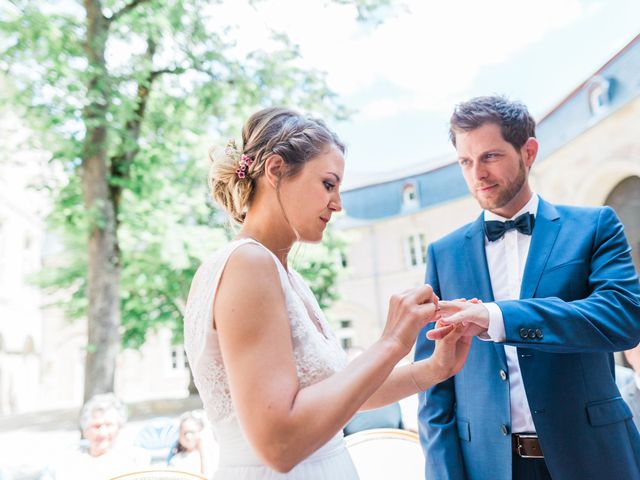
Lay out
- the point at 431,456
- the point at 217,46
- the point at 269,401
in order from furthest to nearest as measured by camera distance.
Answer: the point at 217,46 → the point at 431,456 → the point at 269,401

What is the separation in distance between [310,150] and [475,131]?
0.68 metres

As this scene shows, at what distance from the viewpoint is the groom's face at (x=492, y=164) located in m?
1.57

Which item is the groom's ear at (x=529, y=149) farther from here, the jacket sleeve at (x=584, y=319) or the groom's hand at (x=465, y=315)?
the groom's hand at (x=465, y=315)

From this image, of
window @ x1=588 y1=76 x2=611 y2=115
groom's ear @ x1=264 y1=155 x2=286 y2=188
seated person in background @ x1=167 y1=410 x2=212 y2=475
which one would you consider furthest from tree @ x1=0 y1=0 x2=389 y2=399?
groom's ear @ x1=264 y1=155 x2=286 y2=188

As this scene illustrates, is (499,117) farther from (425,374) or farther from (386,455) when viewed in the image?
(386,455)

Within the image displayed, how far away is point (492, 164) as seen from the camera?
1567 millimetres

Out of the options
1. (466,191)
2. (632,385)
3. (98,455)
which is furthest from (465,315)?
(466,191)

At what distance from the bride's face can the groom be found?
1.23 feet

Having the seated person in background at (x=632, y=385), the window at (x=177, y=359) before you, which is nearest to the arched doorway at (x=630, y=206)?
the seated person in background at (x=632, y=385)

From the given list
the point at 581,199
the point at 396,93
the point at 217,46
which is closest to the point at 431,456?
the point at 217,46

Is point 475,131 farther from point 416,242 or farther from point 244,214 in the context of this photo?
point 416,242

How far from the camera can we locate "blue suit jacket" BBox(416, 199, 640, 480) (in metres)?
1.26

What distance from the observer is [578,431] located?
1.32 m

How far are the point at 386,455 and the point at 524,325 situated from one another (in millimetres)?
1001
